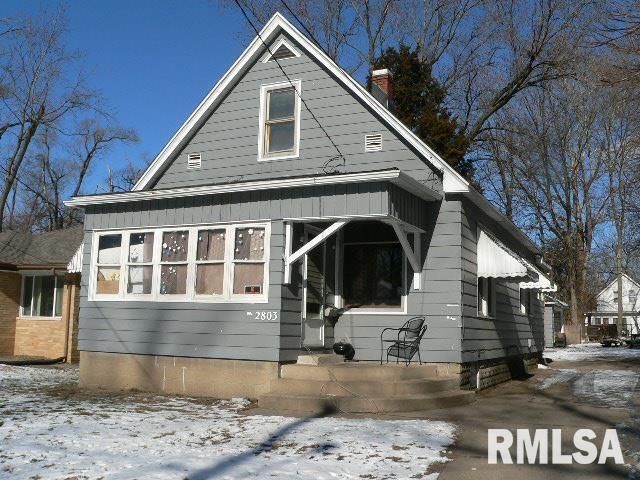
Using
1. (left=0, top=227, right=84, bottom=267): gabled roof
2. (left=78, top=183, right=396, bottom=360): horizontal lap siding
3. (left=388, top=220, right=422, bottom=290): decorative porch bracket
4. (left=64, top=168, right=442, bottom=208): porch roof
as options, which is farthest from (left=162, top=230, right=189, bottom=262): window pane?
(left=0, top=227, right=84, bottom=267): gabled roof

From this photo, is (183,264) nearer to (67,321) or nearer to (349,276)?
(349,276)

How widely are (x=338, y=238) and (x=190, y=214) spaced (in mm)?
2998

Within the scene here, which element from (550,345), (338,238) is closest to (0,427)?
(338,238)

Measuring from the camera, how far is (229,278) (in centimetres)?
1165

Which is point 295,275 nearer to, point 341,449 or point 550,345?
point 341,449

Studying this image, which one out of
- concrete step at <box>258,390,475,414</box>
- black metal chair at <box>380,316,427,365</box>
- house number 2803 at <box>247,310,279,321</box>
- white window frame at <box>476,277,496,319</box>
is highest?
white window frame at <box>476,277,496,319</box>

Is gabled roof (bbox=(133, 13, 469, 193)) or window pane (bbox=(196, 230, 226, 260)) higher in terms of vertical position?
gabled roof (bbox=(133, 13, 469, 193))

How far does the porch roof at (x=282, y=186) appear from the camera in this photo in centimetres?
1051

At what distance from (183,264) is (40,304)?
11.1 m

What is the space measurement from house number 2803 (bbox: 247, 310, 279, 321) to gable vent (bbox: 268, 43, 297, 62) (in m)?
5.68

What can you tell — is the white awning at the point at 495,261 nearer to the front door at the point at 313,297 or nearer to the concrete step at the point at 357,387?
the concrete step at the point at 357,387

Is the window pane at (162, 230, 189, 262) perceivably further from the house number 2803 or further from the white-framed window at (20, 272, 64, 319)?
the white-framed window at (20, 272, 64, 319)

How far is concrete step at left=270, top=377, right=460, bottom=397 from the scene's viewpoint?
10133 millimetres

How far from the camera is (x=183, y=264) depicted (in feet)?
40.2
